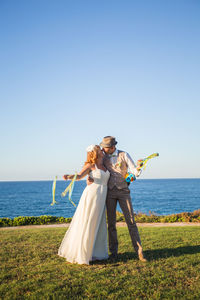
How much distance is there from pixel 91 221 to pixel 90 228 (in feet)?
0.44

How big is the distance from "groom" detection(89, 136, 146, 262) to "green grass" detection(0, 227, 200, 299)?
0.44 meters

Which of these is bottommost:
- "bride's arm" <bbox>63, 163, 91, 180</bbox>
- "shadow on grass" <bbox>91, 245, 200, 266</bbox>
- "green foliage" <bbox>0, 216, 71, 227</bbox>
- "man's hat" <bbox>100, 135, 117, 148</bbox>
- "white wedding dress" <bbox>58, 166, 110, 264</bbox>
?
"green foliage" <bbox>0, 216, 71, 227</bbox>

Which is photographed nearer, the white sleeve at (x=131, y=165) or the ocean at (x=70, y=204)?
the white sleeve at (x=131, y=165)

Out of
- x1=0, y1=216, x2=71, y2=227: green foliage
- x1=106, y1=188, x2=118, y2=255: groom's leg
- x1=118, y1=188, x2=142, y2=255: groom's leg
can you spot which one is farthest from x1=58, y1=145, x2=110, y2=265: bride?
x1=0, y1=216, x2=71, y2=227: green foliage

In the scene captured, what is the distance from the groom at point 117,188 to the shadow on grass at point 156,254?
0.73 ft

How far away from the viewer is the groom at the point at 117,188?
548cm

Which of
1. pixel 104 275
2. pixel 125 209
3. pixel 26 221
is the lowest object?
pixel 26 221

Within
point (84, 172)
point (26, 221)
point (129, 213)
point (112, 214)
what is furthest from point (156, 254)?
point (26, 221)

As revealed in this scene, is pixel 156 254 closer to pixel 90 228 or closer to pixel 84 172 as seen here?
pixel 90 228

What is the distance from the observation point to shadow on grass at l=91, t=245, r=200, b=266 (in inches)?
211

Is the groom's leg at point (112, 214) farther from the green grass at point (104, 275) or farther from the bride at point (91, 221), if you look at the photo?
the green grass at point (104, 275)

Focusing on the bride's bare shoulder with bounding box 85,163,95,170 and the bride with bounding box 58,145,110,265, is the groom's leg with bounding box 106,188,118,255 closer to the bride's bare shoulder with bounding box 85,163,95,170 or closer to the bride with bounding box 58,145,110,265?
the bride with bounding box 58,145,110,265

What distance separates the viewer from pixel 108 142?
5578mm

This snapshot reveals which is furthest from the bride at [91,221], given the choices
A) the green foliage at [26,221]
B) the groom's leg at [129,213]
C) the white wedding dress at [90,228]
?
the green foliage at [26,221]
